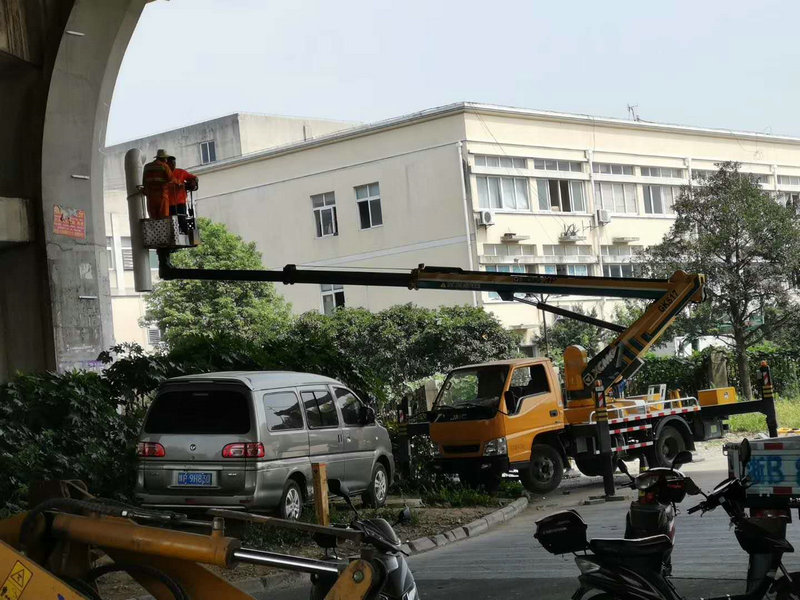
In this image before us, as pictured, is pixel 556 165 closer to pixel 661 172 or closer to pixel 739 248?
pixel 661 172

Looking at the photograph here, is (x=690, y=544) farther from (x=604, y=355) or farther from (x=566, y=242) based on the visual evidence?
(x=566, y=242)

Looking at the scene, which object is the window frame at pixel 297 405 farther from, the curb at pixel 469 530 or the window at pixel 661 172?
the window at pixel 661 172

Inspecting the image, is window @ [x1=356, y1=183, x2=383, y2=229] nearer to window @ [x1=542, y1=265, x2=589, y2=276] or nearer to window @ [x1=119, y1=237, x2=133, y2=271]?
window @ [x1=542, y1=265, x2=589, y2=276]

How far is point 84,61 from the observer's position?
18266 millimetres

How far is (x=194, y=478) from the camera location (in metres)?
13.6

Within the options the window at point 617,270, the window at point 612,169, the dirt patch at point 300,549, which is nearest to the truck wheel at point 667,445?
the dirt patch at point 300,549

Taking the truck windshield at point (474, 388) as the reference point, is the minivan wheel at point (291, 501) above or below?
below

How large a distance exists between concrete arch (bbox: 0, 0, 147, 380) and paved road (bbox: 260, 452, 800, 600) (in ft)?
25.4

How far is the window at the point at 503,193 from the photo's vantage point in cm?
4956

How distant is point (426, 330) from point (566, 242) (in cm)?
1652

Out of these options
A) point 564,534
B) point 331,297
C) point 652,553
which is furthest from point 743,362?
point 564,534

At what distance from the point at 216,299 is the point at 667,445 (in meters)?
31.2

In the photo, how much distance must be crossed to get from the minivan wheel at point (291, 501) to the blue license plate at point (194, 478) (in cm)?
100

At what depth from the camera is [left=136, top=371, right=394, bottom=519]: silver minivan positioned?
44.6 ft
